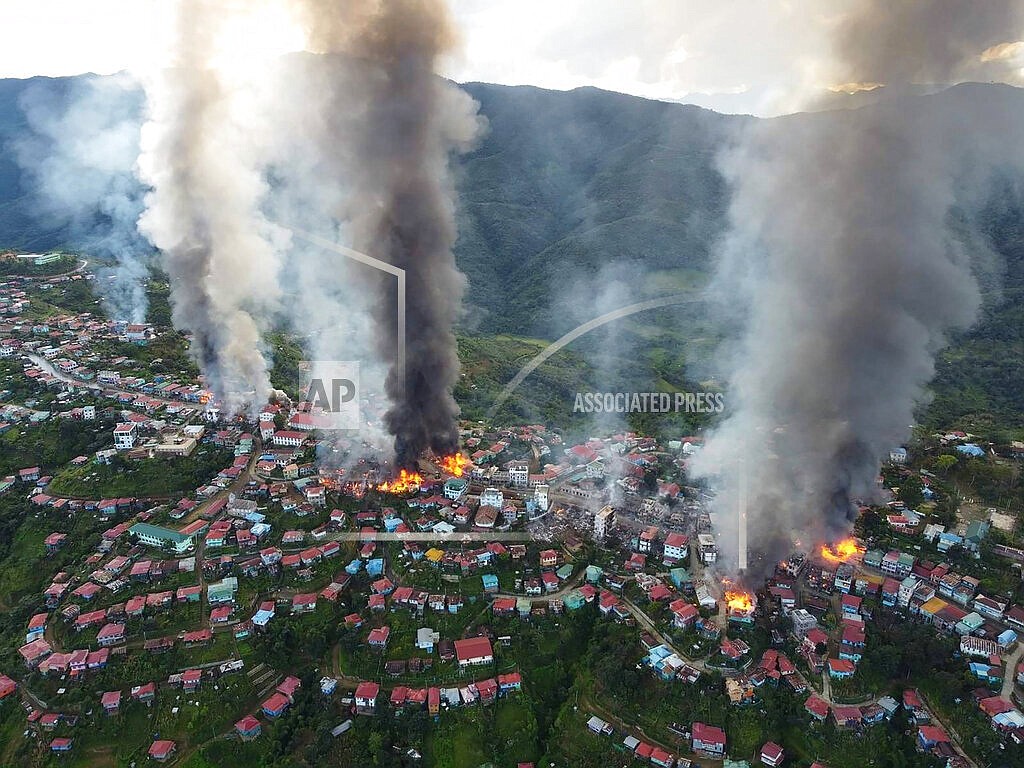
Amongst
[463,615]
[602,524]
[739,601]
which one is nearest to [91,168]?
[602,524]

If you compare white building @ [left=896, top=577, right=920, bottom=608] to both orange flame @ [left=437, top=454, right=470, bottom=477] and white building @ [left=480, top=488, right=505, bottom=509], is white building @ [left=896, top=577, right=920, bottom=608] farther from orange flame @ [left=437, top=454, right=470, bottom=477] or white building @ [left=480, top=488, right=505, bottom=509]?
orange flame @ [left=437, top=454, right=470, bottom=477]

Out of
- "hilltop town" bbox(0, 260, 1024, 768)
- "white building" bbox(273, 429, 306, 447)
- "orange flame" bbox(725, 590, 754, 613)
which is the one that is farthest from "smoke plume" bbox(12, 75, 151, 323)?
"orange flame" bbox(725, 590, 754, 613)

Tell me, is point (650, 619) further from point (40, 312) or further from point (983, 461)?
point (40, 312)

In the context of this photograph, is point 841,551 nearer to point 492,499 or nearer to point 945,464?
point 945,464

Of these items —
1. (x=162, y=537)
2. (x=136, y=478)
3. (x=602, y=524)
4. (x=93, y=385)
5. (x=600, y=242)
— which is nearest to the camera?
(x=162, y=537)

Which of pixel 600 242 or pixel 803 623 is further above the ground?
pixel 600 242

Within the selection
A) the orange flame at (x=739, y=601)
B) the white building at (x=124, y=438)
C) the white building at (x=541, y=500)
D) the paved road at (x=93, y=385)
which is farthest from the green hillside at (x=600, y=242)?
the orange flame at (x=739, y=601)

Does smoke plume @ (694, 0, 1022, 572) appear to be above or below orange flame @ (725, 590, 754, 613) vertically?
above
